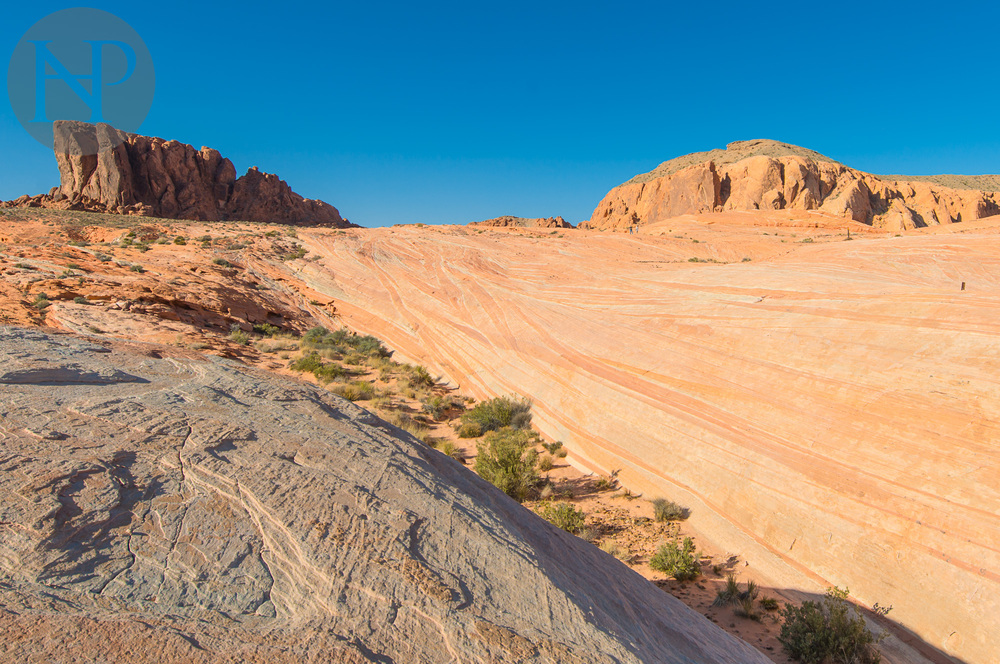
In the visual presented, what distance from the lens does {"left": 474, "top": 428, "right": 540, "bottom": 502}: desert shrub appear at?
8.72 metres

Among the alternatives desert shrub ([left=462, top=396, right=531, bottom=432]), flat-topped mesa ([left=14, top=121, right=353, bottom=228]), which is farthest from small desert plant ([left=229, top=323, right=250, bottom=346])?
flat-topped mesa ([left=14, top=121, right=353, bottom=228])

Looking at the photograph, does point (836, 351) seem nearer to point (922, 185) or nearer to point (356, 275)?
point (356, 275)

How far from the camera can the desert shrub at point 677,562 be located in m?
6.70

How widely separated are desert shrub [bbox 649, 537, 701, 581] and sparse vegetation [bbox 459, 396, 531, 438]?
4.93m

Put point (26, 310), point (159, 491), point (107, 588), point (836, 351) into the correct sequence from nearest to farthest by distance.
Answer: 1. point (107, 588)
2. point (159, 491)
3. point (836, 351)
4. point (26, 310)

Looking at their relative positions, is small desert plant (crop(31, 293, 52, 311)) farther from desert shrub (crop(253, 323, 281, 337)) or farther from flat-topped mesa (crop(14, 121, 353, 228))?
flat-topped mesa (crop(14, 121, 353, 228))

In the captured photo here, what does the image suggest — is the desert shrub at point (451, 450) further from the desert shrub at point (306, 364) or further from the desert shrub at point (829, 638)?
the desert shrub at point (829, 638)

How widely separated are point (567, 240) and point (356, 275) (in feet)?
42.7

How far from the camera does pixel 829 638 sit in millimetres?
5176

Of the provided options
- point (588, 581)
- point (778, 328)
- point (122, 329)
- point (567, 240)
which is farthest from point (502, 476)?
point (567, 240)

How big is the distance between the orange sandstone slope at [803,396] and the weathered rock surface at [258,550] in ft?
10.7

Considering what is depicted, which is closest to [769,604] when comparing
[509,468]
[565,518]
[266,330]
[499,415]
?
[565,518]

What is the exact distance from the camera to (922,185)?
55750 millimetres

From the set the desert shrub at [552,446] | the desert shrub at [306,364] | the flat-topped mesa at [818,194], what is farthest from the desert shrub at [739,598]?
the flat-topped mesa at [818,194]
